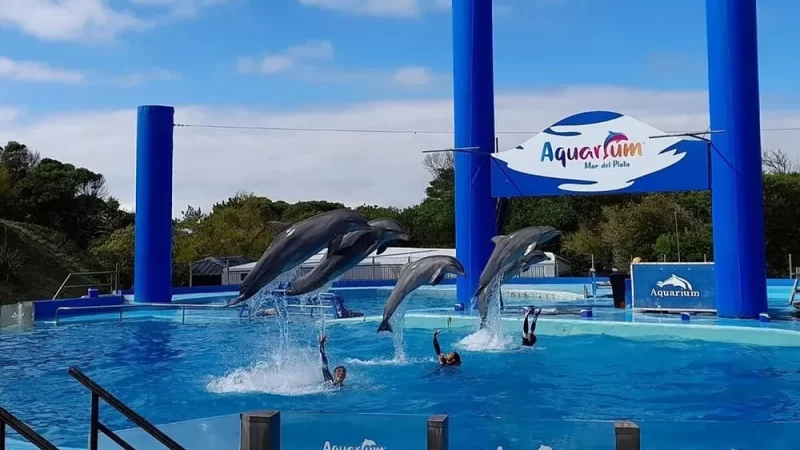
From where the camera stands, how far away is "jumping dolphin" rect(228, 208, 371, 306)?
6883 mm

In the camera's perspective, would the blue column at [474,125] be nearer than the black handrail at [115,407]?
No

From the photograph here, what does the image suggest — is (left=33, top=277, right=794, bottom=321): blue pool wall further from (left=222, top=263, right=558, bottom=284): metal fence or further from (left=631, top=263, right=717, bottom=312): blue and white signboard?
(left=631, top=263, right=717, bottom=312): blue and white signboard

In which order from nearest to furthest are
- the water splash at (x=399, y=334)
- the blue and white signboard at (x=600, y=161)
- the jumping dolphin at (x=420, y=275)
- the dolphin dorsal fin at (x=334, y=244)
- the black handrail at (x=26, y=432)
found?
1. the black handrail at (x=26, y=432)
2. the dolphin dorsal fin at (x=334, y=244)
3. the jumping dolphin at (x=420, y=275)
4. the water splash at (x=399, y=334)
5. the blue and white signboard at (x=600, y=161)

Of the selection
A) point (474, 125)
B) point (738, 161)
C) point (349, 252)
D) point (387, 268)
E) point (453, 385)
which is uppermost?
point (474, 125)

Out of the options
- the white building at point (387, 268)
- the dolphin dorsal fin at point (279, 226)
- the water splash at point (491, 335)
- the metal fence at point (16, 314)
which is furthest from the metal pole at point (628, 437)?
the white building at point (387, 268)

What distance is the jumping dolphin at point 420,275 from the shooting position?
8975 millimetres

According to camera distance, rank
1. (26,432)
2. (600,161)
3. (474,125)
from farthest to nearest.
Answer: (474,125)
(600,161)
(26,432)

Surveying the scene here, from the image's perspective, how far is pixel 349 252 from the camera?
7289mm

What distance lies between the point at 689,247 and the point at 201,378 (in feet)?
64.5

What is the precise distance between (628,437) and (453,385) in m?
4.80

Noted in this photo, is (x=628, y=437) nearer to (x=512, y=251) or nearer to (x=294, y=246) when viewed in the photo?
(x=294, y=246)

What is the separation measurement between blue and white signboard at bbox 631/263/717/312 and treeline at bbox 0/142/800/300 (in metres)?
11.4

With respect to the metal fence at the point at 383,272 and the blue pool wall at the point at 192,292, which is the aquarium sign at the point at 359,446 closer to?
the blue pool wall at the point at 192,292

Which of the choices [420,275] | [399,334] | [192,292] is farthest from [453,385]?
[192,292]
